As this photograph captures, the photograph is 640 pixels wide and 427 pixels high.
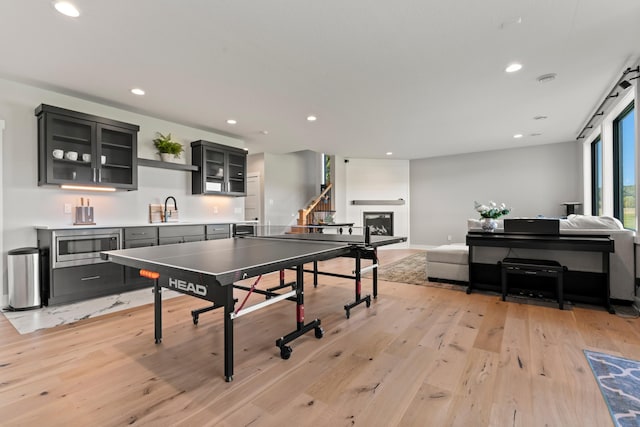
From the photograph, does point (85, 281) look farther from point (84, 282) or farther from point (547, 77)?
point (547, 77)

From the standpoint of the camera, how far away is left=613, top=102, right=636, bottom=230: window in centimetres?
434

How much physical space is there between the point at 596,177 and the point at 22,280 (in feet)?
31.1

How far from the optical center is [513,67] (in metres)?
3.21

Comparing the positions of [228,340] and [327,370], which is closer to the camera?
[228,340]

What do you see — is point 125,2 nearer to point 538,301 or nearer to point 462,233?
point 538,301

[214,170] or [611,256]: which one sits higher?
[214,170]

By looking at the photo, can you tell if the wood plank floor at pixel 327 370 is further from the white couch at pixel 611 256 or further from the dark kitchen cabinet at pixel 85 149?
the dark kitchen cabinet at pixel 85 149

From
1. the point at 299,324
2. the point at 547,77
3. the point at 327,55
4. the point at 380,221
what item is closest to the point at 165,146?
the point at 327,55

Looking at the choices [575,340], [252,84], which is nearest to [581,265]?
[575,340]

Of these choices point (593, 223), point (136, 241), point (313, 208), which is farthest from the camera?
point (313, 208)

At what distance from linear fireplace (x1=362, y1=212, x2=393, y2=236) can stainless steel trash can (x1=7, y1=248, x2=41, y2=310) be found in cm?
699

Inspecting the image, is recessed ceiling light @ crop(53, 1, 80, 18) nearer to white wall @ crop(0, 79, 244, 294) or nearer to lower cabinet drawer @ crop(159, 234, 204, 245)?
white wall @ crop(0, 79, 244, 294)

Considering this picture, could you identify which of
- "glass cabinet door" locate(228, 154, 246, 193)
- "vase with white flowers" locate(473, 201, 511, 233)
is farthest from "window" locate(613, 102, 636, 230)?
"glass cabinet door" locate(228, 154, 246, 193)

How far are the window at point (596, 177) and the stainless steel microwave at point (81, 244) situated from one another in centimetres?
845
